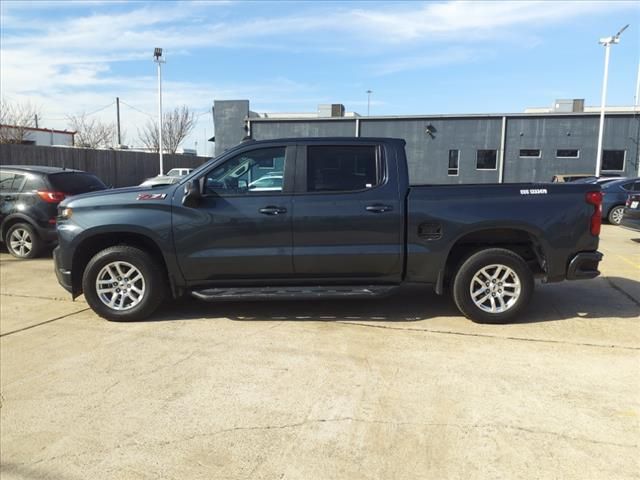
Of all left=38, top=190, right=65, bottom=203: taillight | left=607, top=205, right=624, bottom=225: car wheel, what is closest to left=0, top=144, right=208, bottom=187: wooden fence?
left=38, top=190, right=65, bottom=203: taillight

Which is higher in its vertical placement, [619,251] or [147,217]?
[147,217]

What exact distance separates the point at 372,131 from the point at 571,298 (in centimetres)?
2755

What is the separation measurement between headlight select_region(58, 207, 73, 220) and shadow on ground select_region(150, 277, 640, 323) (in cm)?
141

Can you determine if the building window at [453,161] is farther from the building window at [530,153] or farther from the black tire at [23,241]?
the black tire at [23,241]

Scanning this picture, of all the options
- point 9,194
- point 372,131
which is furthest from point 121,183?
point 9,194

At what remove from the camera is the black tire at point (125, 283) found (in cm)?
546

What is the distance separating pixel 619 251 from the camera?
1030 centimetres

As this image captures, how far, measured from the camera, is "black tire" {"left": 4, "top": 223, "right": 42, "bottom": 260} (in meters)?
9.32

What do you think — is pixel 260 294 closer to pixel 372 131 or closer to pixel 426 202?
pixel 426 202

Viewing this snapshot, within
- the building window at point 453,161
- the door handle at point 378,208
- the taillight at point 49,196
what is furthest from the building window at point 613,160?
the taillight at point 49,196

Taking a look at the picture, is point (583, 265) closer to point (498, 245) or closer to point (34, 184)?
point (498, 245)

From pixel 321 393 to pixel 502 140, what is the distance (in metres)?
30.3

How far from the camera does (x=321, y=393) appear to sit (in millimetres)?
3834

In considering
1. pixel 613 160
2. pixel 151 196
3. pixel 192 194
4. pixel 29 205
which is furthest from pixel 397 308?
pixel 613 160
